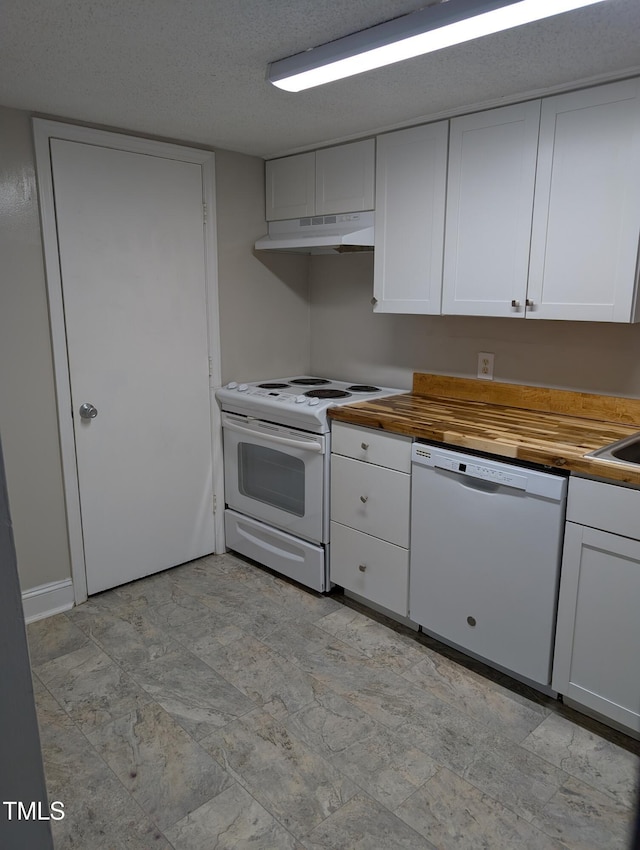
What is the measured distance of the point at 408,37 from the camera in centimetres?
169

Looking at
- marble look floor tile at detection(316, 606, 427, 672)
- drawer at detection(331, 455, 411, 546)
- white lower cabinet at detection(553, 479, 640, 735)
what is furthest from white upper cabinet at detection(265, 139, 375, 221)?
marble look floor tile at detection(316, 606, 427, 672)

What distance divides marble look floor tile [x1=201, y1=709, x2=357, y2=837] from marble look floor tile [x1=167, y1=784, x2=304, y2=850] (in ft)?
0.10

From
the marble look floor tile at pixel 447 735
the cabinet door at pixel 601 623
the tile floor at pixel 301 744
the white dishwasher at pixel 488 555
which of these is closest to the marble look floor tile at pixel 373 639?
the tile floor at pixel 301 744

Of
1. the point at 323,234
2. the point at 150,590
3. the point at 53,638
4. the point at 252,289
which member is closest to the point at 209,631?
the point at 150,590

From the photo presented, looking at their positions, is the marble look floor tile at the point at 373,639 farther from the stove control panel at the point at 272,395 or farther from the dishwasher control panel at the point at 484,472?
the stove control panel at the point at 272,395

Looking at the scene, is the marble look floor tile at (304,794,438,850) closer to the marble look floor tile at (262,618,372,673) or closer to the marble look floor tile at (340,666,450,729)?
the marble look floor tile at (340,666,450,729)

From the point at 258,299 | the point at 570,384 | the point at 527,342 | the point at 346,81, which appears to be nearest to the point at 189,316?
the point at 258,299

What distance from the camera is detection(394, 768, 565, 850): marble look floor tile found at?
65.4 inches

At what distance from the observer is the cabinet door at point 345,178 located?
2.86 meters

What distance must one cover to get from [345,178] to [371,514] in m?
1.63

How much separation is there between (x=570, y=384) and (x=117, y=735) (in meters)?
2.22

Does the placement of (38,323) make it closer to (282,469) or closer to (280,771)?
(282,469)

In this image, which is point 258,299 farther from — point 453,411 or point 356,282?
point 453,411

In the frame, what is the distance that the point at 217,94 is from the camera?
229 cm
